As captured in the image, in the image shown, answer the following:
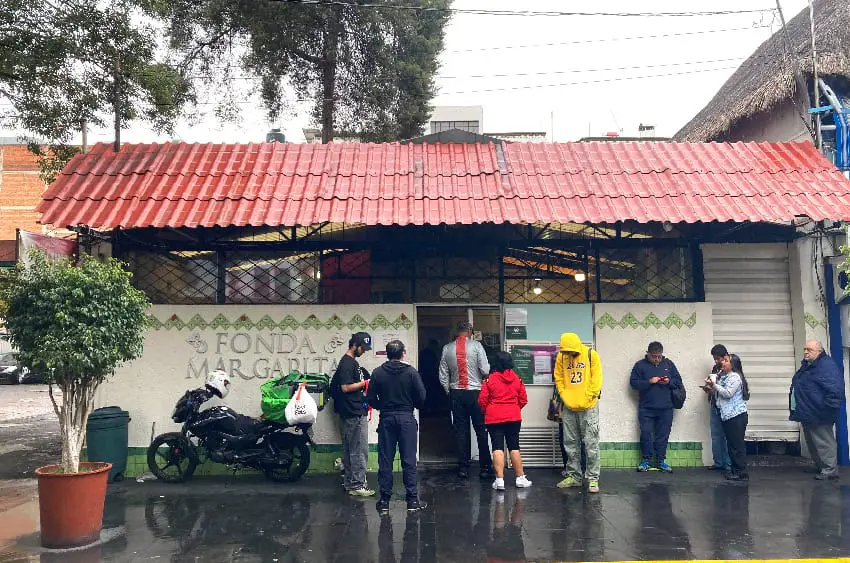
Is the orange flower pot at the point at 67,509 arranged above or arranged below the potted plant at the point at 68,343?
below

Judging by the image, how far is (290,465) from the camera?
766 cm

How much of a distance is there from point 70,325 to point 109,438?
2.64 m

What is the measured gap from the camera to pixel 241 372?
810cm

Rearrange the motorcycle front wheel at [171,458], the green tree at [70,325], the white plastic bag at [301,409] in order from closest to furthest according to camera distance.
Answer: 1. the green tree at [70,325]
2. the white plastic bag at [301,409]
3. the motorcycle front wheel at [171,458]

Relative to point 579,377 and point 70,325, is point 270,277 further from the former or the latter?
point 579,377

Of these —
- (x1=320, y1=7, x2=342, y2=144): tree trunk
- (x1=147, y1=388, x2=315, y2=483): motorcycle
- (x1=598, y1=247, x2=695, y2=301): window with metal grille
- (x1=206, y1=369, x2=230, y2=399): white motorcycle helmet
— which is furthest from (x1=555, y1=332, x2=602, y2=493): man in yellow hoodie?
(x1=320, y1=7, x2=342, y2=144): tree trunk

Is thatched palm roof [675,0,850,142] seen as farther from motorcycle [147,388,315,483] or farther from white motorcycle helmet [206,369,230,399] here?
white motorcycle helmet [206,369,230,399]

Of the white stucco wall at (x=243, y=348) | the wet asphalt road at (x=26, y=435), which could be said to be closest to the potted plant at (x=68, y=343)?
the white stucco wall at (x=243, y=348)

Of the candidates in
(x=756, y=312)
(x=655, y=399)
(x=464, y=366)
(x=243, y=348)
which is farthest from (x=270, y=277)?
(x=756, y=312)

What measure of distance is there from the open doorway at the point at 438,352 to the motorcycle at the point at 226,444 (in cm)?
191

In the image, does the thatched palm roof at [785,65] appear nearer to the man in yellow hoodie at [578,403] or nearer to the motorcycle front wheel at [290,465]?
the man in yellow hoodie at [578,403]

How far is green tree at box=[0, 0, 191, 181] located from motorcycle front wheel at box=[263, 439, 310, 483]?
5.19 metres

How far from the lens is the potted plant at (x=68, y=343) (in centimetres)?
551

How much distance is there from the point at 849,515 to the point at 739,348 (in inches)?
112
